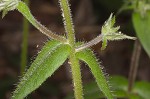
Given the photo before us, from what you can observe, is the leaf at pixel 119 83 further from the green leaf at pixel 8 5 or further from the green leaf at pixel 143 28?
the green leaf at pixel 8 5

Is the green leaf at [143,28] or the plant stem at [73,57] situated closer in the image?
the plant stem at [73,57]

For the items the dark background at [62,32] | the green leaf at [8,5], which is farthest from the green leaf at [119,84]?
the green leaf at [8,5]

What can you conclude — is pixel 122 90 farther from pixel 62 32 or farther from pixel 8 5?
pixel 62 32

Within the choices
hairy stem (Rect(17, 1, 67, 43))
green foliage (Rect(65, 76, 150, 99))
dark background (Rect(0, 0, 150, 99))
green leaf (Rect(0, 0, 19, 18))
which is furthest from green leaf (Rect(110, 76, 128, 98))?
green leaf (Rect(0, 0, 19, 18))

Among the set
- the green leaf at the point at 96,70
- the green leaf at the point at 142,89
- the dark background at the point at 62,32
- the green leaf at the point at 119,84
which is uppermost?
the dark background at the point at 62,32

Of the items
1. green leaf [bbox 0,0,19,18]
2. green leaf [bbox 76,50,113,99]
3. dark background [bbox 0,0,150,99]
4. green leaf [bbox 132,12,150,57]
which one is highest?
dark background [bbox 0,0,150,99]

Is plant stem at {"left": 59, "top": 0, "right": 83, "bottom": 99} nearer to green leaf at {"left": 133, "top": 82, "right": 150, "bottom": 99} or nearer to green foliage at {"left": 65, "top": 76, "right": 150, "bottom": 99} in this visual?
green foliage at {"left": 65, "top": 76, "right": 150, "bottom": 99}

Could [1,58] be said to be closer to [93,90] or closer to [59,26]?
[59,26]
